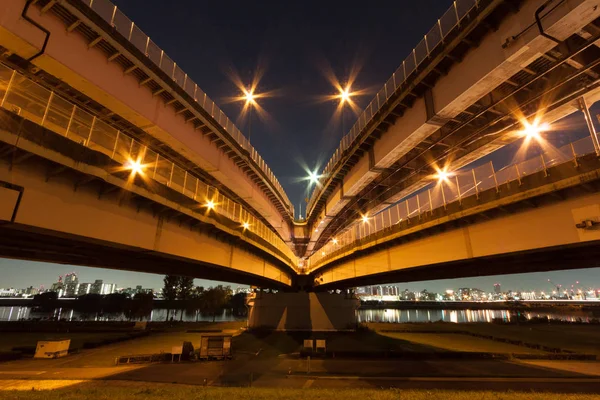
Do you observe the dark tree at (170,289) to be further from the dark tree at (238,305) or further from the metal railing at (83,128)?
the metal railing at (83,128)

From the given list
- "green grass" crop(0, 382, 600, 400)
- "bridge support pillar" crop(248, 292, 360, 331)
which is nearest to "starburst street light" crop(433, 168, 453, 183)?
"green grass" crop(0, 382, 600, 400)

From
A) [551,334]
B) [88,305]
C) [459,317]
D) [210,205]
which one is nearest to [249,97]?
[210,205]

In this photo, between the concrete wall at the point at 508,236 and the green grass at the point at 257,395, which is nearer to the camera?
the concrete wall at the point at 508,236

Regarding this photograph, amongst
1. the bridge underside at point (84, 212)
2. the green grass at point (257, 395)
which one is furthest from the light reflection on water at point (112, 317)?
the bridge underside at point (84, 212)

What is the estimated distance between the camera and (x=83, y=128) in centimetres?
1055

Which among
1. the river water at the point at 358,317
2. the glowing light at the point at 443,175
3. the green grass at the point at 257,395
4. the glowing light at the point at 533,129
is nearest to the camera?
the green grass at the point at 257,395

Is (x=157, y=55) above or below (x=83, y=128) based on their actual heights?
above

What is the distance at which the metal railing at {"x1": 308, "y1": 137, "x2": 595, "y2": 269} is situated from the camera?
34.9 feet

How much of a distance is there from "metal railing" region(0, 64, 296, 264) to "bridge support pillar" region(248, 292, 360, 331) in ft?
109

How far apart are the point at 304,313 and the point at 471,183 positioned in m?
38.2

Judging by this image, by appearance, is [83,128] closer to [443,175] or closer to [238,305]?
[443,175]

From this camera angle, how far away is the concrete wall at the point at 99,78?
814 centimetres

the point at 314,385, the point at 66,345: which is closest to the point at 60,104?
the point at 314,385

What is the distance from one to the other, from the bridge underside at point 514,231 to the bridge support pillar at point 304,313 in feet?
89.4
